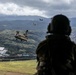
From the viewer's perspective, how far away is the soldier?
481cm

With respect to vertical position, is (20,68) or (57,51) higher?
(57,51)

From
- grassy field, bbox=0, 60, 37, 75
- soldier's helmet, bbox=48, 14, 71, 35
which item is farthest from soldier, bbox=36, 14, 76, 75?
grassy field, bbox=0, 60, 37, 75

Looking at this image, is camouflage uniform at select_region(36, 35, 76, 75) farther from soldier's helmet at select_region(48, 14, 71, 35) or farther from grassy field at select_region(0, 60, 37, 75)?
grassy field at select_region(0, 60, 37, 75)

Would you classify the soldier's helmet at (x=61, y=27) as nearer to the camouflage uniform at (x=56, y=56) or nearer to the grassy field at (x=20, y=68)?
the camouflage uniform at (x=56, y=56)

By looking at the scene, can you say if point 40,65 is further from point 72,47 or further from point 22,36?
point 22,36

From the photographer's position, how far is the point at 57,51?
4926 millimetres

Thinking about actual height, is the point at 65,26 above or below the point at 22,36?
above

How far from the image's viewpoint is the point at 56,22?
196 inches

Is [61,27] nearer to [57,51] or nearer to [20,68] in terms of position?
[57,51]

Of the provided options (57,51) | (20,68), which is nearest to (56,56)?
(57,51)

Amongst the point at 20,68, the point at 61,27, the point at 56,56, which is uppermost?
the point at 61,27

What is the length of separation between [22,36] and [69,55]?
62.1ft

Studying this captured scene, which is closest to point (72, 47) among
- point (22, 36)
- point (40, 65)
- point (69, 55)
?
point (69, 55)

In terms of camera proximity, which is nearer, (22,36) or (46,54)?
(46,54)
